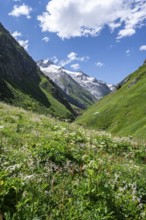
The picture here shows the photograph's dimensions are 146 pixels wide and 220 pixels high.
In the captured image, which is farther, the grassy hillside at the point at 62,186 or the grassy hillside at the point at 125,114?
the grassy hillside at the point at 125,114

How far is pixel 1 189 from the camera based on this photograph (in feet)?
23.5

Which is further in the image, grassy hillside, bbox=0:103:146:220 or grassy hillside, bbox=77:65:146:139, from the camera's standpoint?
grassy hillside, bbox=77:65:146:139

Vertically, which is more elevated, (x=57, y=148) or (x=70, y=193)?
(x=57, y=148)

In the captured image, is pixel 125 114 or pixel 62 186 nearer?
pixel 62 186

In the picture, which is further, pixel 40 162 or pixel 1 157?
pixel 40 162

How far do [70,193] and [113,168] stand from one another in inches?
100

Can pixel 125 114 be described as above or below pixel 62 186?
above

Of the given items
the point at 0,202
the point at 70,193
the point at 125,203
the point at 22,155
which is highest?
the point at 22,155

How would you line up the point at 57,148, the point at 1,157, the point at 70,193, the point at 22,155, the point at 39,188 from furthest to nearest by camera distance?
the point at 57,148, the point at 22,155, the point at 1,157, the point at 70,193, the point at 39,188

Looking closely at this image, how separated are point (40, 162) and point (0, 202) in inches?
142

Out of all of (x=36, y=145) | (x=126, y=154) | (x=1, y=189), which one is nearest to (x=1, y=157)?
(x=36, y=145)

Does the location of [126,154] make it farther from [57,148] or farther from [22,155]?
[22,155]

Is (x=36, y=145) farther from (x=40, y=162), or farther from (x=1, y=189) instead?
(x=1, y=189)

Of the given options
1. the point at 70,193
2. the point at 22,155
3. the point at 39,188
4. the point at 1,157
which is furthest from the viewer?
the point at 22,155
